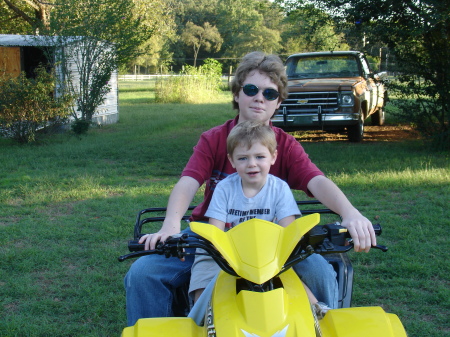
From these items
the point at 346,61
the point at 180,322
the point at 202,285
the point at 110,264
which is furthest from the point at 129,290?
the point at 346,61

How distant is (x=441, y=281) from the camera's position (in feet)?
15.6

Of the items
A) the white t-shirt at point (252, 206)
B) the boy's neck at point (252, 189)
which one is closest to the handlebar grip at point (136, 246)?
the white t-shirt at point (252, 206)

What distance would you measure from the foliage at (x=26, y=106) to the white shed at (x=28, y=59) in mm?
929

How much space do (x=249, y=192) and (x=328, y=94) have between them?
957cm

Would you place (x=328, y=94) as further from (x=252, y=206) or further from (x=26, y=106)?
(x=252, y=206)

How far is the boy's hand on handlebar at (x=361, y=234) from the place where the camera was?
2.33m

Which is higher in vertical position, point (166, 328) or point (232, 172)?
point (232, 172)

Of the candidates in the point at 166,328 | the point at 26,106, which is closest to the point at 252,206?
the point at 166,328

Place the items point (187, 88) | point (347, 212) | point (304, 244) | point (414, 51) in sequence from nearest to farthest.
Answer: point (304, 244)
point (347, 212)
point (414, 51)
point (187, 88)

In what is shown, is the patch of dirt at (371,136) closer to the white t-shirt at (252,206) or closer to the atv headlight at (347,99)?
the atv headlight at (347,99)

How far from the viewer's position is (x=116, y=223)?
6488 millimetres

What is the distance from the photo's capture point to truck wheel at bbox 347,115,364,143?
1248 centimetres

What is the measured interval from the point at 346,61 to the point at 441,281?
9.08 m

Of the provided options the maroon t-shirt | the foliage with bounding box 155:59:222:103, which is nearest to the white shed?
the foliage with bounding box 155:59:222:103
